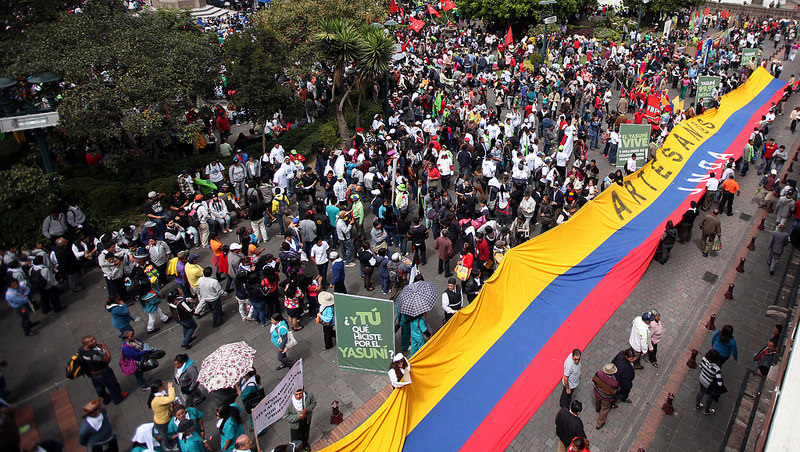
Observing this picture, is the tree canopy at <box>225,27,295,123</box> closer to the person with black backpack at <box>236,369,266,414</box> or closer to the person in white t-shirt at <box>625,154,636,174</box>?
the person in white t-shirt at <box>625,154,636,174</box>

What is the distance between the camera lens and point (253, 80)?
64.2 feet

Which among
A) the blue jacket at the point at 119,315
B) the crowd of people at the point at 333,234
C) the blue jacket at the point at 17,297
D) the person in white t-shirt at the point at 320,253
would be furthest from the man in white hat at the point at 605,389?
the blue jacket at the point at 119,315

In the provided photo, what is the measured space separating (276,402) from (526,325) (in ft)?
18.2

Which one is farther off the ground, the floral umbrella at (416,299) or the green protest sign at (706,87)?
the green protest sign at (706,87)

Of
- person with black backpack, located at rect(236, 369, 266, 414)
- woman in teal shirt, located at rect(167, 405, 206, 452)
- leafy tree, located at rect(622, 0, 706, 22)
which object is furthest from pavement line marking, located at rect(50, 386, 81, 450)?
leafy tree, located at rect(622, 0, 706, 22)

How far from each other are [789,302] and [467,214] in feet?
26.8

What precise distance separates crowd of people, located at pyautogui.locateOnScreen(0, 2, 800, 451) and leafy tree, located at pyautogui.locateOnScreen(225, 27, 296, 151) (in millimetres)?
1673

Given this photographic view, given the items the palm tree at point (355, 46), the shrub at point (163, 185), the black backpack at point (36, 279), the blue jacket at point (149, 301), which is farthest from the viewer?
the palm tree at point (355, 46)

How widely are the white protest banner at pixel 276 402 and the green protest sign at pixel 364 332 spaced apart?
3.80 feet

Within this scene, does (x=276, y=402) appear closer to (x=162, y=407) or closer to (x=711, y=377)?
(x=162, y=407)

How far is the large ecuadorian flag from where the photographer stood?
8.82m

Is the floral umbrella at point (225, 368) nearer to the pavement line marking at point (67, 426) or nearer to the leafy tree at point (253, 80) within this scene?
the pavement line marking at point (67, 426)

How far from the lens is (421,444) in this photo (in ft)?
28.2

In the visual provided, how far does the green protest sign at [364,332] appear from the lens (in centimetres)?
913
